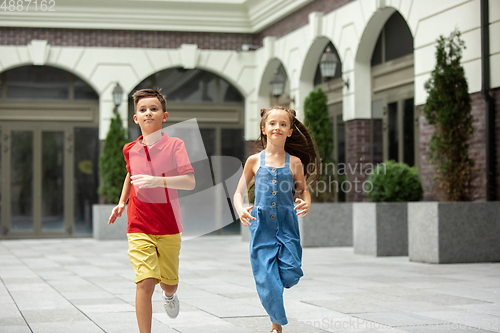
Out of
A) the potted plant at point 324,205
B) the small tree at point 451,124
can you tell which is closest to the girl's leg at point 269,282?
the small tree at point 451,124

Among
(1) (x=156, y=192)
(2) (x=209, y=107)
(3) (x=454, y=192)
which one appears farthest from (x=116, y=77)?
(1) (x=156, y=192)

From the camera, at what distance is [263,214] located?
4.41 meters

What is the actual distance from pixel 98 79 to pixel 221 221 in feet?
16.6

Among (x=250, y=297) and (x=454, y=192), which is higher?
(x=454, y=192)

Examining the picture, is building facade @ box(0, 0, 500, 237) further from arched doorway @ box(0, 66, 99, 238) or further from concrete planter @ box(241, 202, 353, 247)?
concrete planter @ box(241, 202, 353, 247)

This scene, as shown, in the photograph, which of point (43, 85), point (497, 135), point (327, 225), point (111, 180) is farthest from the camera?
point (43, 85)

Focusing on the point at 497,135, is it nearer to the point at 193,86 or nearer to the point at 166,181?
the point at 166,181

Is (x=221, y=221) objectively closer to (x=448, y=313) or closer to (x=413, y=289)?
(x=413, y=289)

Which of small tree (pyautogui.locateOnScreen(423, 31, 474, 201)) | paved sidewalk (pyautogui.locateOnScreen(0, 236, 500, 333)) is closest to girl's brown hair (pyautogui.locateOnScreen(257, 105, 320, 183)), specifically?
paved sidewalk (pyautogui.locateOnScreen(0, 236, 500, 333))

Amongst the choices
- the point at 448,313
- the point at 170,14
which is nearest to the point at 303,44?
the point at 170,14

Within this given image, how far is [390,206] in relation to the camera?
10609 mm

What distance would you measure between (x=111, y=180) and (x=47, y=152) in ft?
6.66

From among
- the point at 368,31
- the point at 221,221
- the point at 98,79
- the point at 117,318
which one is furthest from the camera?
the point at 221,221

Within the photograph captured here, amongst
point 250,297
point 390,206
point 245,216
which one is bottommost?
point 250,297
